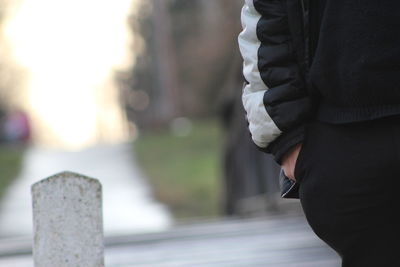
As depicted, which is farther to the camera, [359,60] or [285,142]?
[285,142]

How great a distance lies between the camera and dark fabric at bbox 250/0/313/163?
7.20 feet

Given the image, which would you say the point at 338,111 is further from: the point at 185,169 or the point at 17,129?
the point at 17,129

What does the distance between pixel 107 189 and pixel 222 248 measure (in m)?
12.2

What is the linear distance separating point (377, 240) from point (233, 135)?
9.63 m

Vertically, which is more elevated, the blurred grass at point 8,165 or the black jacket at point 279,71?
the black jacket at point 279,71

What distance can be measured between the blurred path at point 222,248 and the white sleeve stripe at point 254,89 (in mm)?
2174

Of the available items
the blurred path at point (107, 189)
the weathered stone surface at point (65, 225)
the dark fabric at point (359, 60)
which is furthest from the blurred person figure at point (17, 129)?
the dark fabric at point (359, 60)

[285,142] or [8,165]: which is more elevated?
[285,142]

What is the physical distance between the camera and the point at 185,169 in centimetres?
1928

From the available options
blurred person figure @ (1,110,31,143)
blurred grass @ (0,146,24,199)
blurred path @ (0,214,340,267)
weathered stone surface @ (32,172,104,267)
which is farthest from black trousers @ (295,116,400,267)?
blurred person figure @ (1,110,31,143)

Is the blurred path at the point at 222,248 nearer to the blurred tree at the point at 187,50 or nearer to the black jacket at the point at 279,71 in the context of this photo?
the black jacket at the point at 279,71

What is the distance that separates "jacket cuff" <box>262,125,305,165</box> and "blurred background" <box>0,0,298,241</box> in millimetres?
5415

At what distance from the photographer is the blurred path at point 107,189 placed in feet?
45.1

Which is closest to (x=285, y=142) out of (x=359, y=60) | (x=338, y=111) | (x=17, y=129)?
(x=338, y=111)
